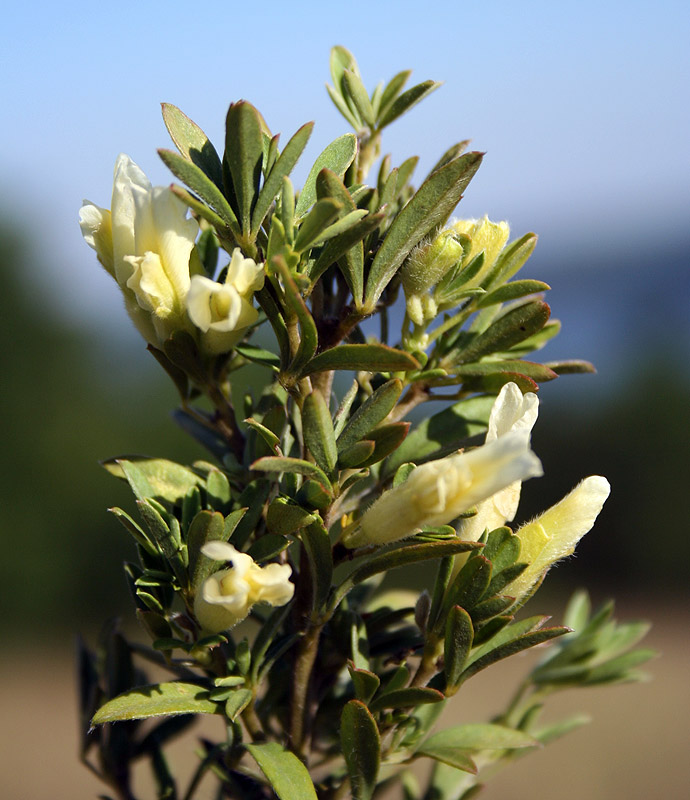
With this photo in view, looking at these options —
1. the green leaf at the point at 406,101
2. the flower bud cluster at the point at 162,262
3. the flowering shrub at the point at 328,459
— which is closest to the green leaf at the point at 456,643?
the flowering shrub at the point at 328,459

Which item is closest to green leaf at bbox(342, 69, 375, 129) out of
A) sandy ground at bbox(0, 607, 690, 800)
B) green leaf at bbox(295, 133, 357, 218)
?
green leaf at bbox(295, 133, 357, 218)

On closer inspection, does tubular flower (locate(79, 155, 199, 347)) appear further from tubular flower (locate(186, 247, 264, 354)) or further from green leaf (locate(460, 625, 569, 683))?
green leaf (locate(460, 625, 569, 683))

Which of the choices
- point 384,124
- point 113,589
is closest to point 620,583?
point 113,589

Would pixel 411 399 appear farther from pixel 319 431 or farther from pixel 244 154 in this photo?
pixel 244 154

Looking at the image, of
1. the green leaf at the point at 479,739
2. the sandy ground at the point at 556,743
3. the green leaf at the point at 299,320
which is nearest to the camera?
the green leaf at the point at 299,320

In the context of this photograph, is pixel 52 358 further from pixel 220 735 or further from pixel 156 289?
pixel 156 289

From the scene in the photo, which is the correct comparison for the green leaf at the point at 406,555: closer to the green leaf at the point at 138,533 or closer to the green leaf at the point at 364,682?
the green leaf at the point at 364,682

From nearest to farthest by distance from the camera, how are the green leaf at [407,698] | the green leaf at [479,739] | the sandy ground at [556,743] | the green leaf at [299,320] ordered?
1. the green leaf at [299,320]
2. the green leaf at [407,698]
3. the green leaf at [479,739]
4. the sandy ground at [556,743]
